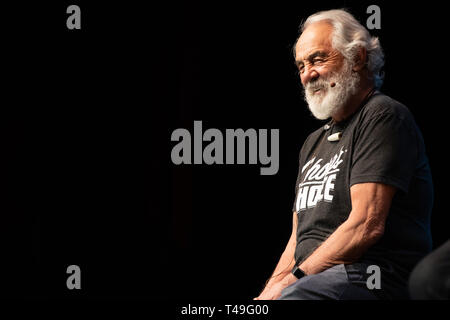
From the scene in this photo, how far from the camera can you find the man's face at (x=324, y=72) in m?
1.76

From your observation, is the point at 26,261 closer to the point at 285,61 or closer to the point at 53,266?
the point at 53,266

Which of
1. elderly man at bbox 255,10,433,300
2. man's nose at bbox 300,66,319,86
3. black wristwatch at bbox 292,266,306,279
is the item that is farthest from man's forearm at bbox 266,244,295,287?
man's nose at bbox 300,66,319,86

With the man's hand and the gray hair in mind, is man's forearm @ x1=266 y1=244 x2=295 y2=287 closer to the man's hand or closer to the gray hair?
the man's hand

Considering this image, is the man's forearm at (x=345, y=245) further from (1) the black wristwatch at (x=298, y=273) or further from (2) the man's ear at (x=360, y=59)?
(2) the man's ear at (x=360, y=59)

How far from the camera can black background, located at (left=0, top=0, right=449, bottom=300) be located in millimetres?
2539

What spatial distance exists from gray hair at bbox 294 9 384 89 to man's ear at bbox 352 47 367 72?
1 centimetres

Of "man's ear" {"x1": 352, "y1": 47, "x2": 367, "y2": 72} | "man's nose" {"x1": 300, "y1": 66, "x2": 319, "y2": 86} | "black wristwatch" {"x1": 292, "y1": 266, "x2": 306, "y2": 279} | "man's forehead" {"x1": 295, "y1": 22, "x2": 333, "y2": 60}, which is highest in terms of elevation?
"man's forehead" {"x1": 295, "y1": 22, "x2": 333, "y2": 60}

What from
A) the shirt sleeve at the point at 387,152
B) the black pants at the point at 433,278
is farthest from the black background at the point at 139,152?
the black pants at the point at 433,278

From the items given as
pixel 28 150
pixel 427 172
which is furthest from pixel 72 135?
pixel 427 172

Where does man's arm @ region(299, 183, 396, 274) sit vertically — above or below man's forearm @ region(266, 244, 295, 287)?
above

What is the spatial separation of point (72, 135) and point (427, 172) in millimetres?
1711

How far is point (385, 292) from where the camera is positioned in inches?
55.1

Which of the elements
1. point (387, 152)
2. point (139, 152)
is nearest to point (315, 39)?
point (387, 152)

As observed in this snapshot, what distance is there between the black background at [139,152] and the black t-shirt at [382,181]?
2.94 ft
